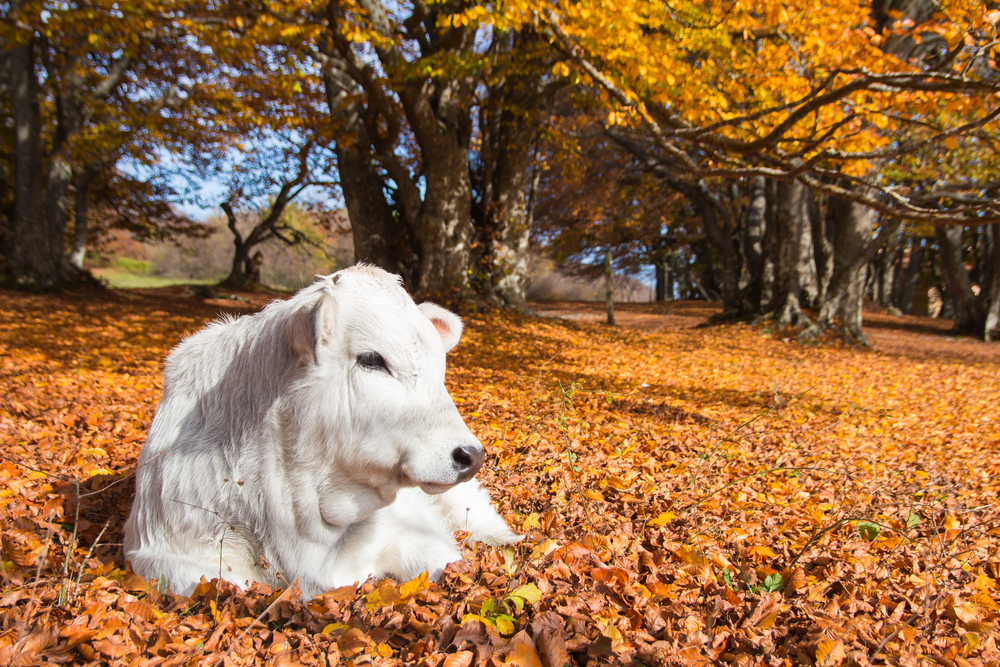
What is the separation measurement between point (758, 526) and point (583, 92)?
9.59 meters

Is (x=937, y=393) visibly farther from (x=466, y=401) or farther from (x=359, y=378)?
(x=359, y=378)

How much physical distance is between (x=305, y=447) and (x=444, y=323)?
81 cm

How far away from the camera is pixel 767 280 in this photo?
49.1ft

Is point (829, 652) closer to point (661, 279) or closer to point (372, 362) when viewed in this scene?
point (372, 362)

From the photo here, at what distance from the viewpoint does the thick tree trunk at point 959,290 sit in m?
16.0

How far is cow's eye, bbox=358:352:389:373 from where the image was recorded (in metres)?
2.07

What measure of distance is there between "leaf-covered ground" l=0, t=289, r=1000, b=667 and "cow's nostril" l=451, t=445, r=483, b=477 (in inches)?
25.3

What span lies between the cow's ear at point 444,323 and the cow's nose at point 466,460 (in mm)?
578

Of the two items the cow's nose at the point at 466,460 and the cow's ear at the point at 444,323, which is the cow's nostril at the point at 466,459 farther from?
the cow's ear at the point at 444,323

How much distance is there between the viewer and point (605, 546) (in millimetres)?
2834

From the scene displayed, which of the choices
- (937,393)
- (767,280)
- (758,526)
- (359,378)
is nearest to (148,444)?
(359,378)

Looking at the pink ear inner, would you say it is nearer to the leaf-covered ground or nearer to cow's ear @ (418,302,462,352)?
cow's ear @ (418,302,462,352)

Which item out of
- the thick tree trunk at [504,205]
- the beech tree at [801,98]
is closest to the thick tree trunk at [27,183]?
the thick tree trunk at [504,205]

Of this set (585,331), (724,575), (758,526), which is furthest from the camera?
(585,331)
